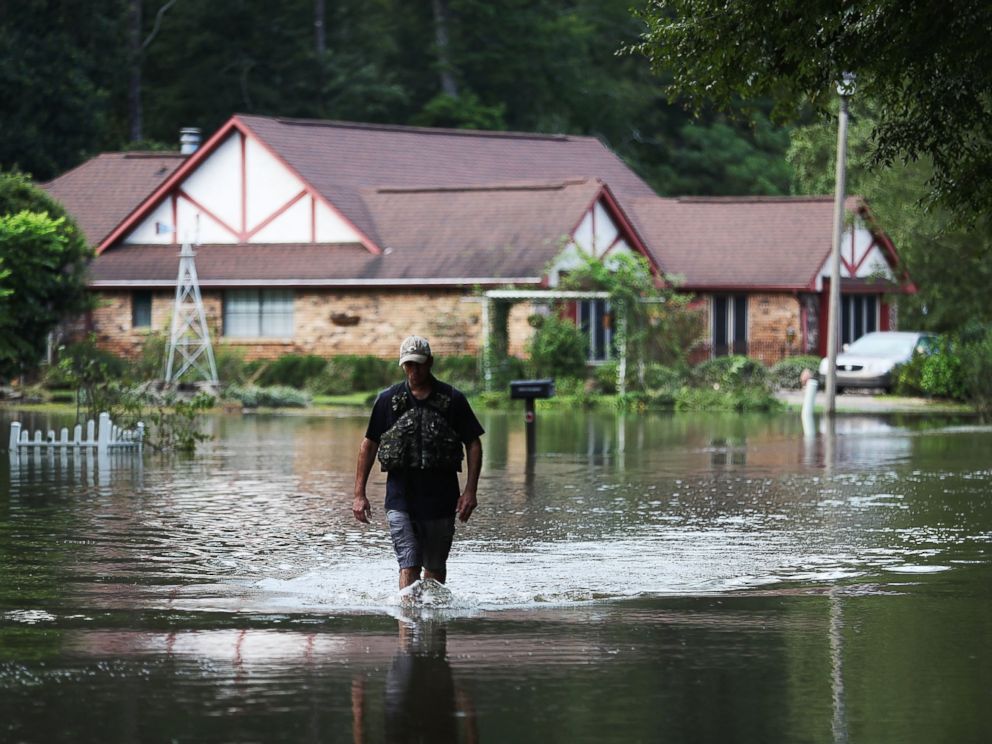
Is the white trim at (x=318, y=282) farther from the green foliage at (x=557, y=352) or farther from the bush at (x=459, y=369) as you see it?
the green foliage at (x=557, y=352)

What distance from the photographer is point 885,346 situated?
155 feet

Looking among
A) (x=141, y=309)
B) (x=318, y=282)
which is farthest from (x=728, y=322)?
(x=141, y=309)

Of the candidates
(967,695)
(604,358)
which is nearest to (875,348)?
(604,358)

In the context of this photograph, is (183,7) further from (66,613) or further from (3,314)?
(66,613)

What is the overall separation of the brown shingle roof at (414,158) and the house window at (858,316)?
745 cm

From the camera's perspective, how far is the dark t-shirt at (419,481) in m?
13.0

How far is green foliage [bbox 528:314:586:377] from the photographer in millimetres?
44031

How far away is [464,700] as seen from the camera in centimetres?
1003

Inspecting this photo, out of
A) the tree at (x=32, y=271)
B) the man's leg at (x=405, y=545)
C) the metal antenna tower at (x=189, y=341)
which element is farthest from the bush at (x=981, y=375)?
the man's leg at (x=405, y=545)

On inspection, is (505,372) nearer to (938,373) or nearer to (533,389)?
(938,373)

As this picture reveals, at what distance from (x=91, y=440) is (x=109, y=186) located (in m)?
30.8

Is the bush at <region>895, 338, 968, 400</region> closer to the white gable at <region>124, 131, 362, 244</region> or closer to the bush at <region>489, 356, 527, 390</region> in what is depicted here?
the bush at <region>489, 356, 527, 390</region>

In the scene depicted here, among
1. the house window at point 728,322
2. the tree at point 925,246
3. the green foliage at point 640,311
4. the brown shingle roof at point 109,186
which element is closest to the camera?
the green foliage at point 640,311

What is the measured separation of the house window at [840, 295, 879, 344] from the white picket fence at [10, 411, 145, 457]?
3052 centimetres
